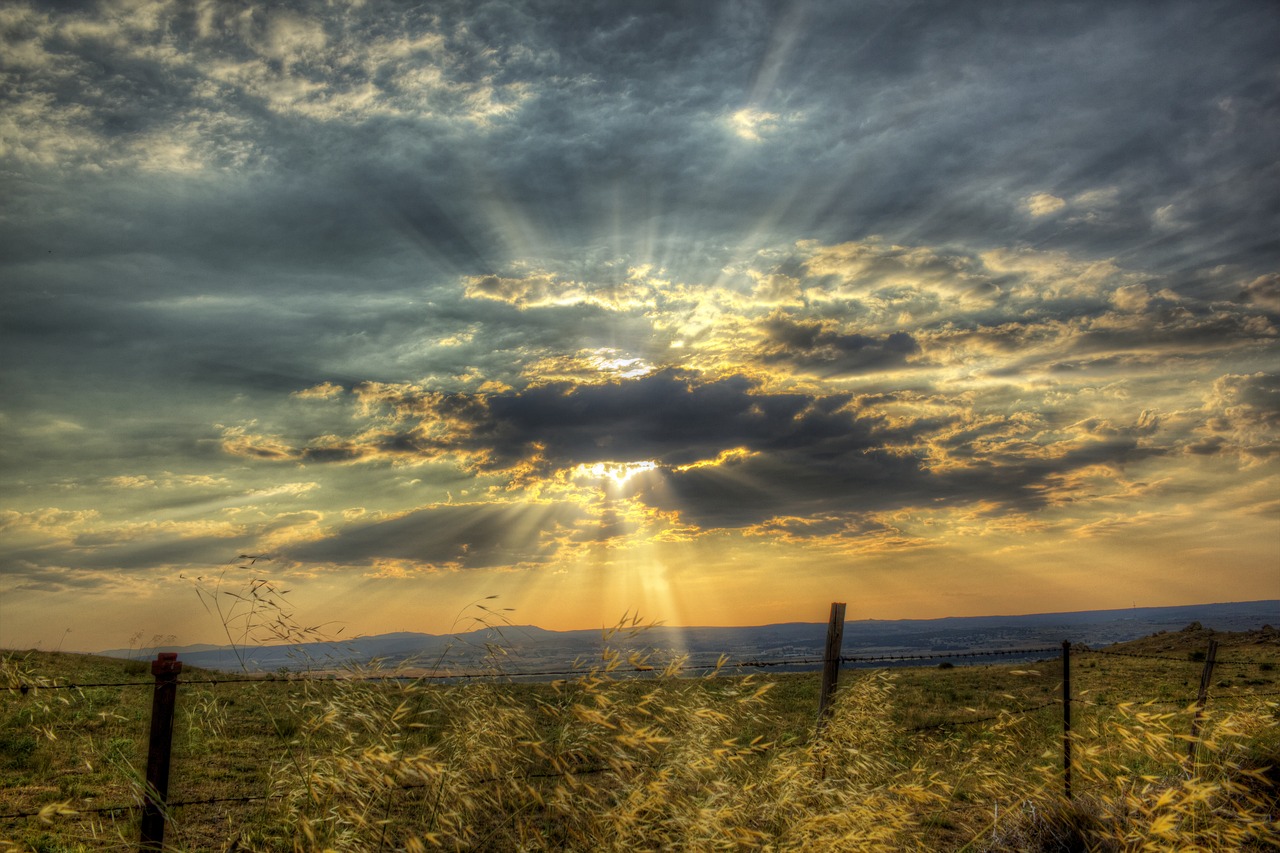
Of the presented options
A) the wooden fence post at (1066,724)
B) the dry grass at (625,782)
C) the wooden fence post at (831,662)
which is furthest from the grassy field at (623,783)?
the wooden fence post at (831,662)

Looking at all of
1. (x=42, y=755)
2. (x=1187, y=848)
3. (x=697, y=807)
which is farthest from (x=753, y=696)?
(x=42, y=755)

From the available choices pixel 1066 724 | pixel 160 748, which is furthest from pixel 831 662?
pixel 160 748

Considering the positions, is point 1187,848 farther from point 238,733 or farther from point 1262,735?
point 238,733

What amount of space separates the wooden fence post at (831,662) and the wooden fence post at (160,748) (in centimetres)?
721

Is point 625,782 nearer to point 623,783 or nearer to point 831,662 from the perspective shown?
point 623,783

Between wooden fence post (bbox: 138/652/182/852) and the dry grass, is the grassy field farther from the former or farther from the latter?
wooden fence post (bbox: 138/652/182/852)

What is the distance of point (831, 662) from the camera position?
1061cm

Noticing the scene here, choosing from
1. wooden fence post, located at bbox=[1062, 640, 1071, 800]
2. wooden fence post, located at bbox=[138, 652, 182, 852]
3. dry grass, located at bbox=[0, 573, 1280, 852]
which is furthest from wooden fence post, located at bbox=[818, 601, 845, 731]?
wooden fence post, located at bbox=[138, 652, 182, 852]

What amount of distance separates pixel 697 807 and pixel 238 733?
13105 mm

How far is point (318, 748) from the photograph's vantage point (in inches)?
287

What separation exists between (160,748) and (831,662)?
767cm

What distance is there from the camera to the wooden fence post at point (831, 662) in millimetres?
10438

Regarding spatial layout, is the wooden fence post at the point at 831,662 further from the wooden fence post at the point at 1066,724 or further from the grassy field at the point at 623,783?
the wooden fence post at the point at 1066,724

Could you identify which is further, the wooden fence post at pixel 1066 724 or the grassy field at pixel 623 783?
the wooden fence post at pixel 1066 724
